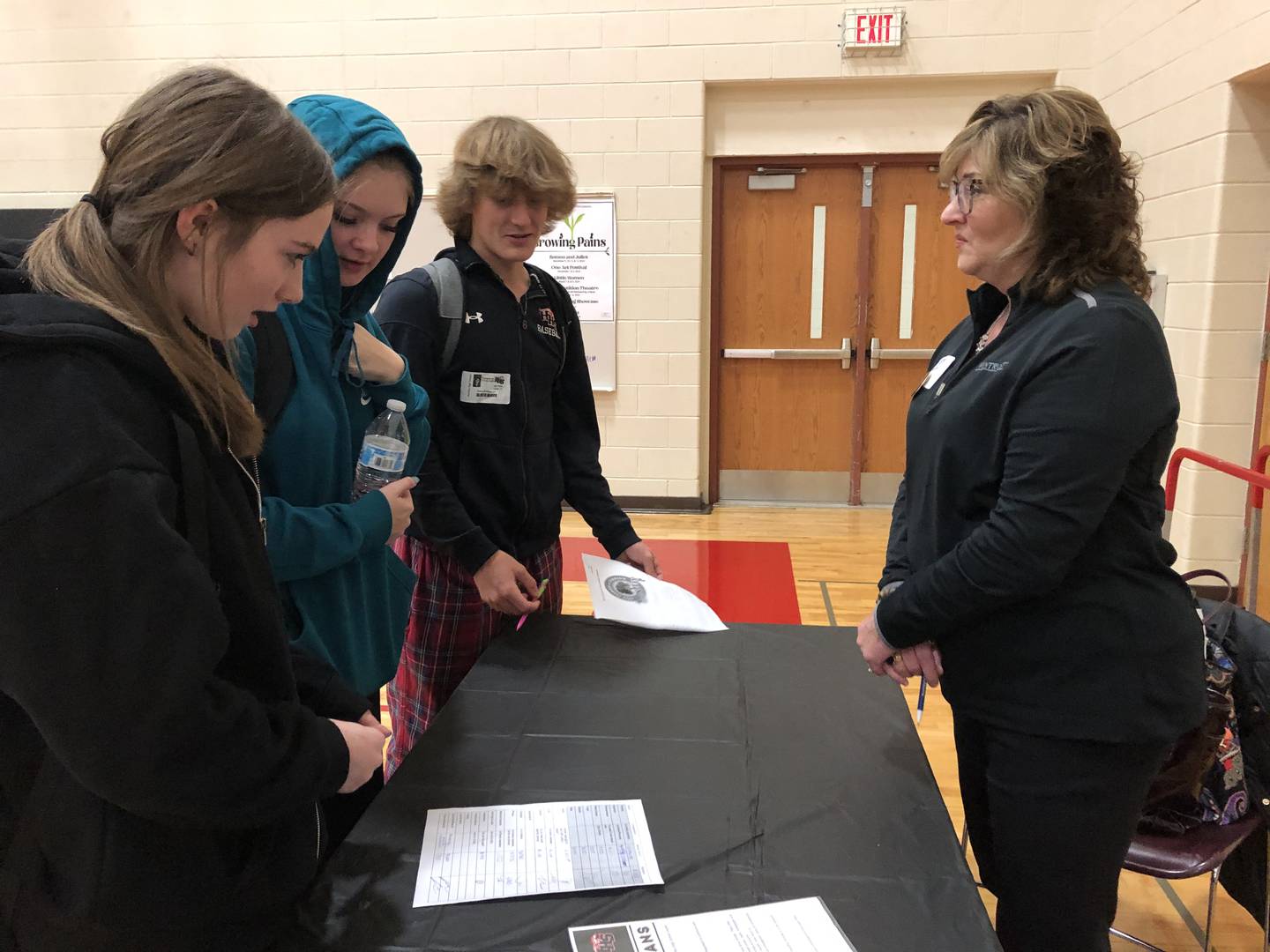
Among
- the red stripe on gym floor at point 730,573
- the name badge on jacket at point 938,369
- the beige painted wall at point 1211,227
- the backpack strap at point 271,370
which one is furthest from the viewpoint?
the red stripe on gym floor at point 730,573

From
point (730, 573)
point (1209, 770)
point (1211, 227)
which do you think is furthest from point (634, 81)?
point (1209, 770)

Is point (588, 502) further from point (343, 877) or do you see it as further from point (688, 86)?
point (688, 86)

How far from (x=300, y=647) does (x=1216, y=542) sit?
11.9 ft

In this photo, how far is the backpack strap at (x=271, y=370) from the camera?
1043 mm

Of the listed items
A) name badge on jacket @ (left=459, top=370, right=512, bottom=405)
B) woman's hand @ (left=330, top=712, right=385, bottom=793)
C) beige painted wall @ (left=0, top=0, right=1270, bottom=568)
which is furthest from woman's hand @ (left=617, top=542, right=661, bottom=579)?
beige painted wall @ (left=0, top=0, right=1270, bottom=568)

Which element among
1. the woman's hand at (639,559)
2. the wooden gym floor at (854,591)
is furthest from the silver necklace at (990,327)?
the wooden gym floor at (854,591)

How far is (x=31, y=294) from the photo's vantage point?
648mm

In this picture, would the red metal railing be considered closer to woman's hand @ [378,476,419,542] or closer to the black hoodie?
woman's hand @ [378,476,419,542]

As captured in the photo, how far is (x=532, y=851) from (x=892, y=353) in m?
4.61

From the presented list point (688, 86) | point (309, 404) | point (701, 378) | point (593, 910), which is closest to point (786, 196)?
point (688, 86)

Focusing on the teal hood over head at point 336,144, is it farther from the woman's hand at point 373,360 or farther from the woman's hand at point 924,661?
the woman's hand at point 924,661

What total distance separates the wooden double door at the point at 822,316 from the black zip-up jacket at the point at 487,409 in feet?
11.5

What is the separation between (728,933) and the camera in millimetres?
Answer: 786

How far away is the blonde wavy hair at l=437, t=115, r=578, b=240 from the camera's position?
1546 millimetres
